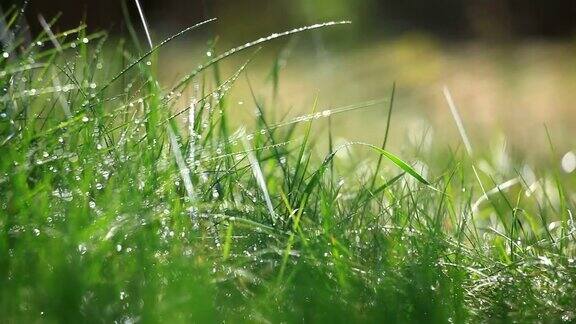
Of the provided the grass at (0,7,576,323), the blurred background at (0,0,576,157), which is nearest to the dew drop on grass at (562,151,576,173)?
the blurred background at (0,0,576,157)

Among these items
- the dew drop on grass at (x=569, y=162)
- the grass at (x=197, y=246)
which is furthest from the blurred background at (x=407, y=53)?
the grass at (x=197, y=246)

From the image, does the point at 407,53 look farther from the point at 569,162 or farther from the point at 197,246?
the point at 197,246

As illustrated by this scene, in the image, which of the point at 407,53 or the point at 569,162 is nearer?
the point at 569,162

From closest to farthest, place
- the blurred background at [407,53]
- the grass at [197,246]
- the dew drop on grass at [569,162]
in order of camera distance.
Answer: the grass at [197,246] < the dew drop on grass at [569,162] < the blurred background at [407,53]

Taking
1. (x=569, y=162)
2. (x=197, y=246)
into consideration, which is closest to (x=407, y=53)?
(x=569, y=162)

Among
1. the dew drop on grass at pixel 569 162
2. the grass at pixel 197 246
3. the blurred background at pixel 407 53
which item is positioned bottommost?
the blurred background at pixel 407 53

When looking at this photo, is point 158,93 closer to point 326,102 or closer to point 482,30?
point 326,102

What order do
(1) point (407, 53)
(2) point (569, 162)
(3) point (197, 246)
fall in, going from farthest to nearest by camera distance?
(1) point (407, 53), (2) point (569, 162), (3) point (197, 246)

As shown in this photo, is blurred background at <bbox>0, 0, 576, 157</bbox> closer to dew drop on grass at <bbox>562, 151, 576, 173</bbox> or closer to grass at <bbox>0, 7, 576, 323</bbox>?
dew drop on grass at <bbox>562, 151, 576, 173</bbox>

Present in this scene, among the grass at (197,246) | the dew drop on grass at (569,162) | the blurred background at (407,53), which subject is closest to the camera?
the grass at (197,246)

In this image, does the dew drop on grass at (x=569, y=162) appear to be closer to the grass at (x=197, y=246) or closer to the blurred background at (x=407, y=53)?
the blurred background at (x=407, y=53)
